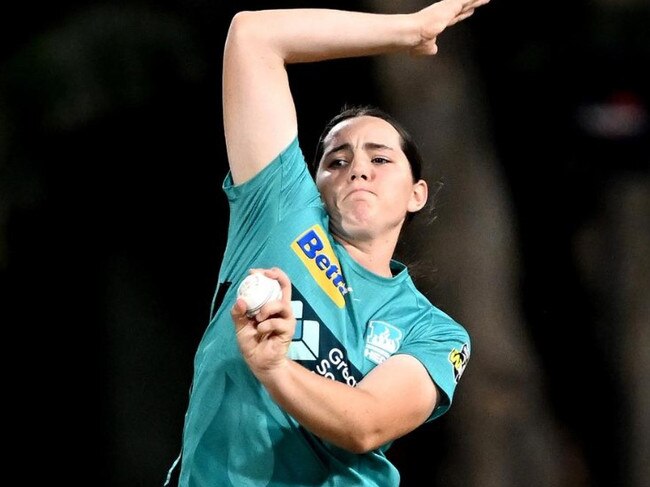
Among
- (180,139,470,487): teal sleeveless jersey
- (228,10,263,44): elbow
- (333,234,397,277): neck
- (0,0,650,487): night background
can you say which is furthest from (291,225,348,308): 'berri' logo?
(0,0,650,487): night background

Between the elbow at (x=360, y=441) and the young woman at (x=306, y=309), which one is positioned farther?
the young woman at (x=306, y=309)

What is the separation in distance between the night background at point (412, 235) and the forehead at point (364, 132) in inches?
28.1

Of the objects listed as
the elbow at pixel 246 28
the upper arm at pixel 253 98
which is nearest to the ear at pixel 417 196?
the upper arm at pixel 253 98

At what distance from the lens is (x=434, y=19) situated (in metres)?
1.83

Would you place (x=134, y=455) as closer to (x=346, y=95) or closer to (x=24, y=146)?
(x=24, y=146)

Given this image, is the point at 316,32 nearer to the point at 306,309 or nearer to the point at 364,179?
the point at 364,179

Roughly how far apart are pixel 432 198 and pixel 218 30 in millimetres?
734

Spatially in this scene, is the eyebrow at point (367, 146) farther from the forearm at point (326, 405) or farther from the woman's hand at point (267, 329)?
the woman's hand at point (267, 329)

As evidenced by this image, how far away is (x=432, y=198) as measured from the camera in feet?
8.71

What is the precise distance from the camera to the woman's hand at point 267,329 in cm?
135

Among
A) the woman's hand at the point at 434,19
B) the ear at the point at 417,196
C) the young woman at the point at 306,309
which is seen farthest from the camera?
the ear at the point at 417,196

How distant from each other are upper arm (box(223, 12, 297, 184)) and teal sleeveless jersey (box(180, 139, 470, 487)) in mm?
32

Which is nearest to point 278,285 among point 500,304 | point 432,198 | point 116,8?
point 432,198

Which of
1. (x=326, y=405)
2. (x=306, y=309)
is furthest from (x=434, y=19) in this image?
(x=326, y=405)
